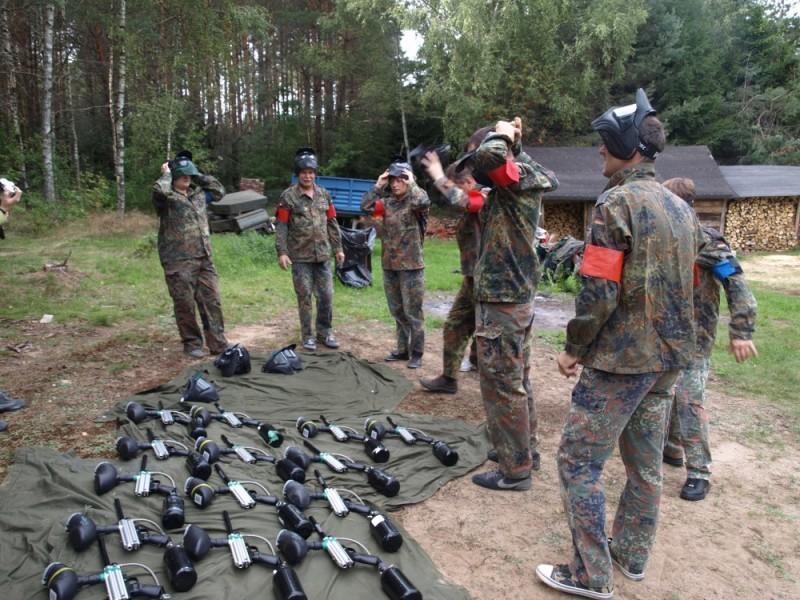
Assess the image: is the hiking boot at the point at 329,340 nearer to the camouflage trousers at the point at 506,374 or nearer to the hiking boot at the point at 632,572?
the camouflage trousers at the point at 506,374

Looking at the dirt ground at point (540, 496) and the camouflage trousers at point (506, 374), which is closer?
the dirt ground at point (540, 496)

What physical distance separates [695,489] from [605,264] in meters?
2.13

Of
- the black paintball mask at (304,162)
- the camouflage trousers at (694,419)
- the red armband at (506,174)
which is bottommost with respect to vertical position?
the camouflage trousers at (694,419)

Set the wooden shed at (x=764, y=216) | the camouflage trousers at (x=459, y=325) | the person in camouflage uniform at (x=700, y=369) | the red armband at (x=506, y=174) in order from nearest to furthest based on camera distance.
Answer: the red armband at (x=506, y=174) < the person in camouflage uniform at (x=700, y=369) < the camouflage trousers at (x=459, y=325) < the wooden shed at (x=764, y=216)

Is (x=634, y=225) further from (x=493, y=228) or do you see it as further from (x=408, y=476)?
(x=408, y=476)

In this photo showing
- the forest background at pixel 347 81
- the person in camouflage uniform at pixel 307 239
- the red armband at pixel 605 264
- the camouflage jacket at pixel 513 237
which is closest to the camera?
the red armband at pixel 605 264

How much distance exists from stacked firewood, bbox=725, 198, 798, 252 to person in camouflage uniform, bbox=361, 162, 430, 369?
16.2 meters

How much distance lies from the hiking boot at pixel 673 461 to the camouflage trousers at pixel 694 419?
9.5 inches

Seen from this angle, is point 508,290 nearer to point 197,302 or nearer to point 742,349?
point 742,349

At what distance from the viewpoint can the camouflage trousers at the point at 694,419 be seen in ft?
12.5

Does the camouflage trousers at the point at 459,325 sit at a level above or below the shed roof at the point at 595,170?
below

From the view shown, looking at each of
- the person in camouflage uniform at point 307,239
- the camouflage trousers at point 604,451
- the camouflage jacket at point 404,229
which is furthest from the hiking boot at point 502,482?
the person in camouflage uniform at point 307,239

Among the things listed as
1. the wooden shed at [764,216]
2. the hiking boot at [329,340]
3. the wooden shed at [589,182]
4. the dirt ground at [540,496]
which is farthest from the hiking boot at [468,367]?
the wooden shed at [764,216]

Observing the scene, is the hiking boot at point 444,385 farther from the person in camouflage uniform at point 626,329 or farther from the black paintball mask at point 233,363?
the person in camouflage uniform at point 626,329
